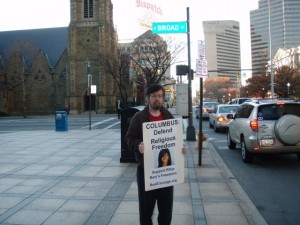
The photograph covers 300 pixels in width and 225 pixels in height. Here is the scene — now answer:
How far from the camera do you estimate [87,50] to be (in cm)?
5691

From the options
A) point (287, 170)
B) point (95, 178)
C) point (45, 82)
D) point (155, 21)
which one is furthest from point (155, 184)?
point (45, 82)

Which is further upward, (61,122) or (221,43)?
(221,43)

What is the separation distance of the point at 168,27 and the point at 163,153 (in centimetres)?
920

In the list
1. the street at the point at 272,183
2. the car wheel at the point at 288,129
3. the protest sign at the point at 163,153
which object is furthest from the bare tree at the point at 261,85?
the protest sign at the point at 163,153

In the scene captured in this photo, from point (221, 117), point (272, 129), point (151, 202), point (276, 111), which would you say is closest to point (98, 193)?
point (151, 202)

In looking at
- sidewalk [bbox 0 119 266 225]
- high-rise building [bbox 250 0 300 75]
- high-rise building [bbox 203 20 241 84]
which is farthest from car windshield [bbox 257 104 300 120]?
high-rise building [bbox 250 0 300 75]

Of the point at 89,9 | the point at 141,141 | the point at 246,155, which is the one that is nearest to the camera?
the point at 141,141

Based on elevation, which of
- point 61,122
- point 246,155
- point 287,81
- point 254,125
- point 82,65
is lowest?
point 246,155

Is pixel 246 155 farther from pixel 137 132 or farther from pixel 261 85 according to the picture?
pixel 261 85

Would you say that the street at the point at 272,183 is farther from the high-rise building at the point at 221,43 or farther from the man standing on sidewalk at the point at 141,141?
the high-rise building at the point at 221,43

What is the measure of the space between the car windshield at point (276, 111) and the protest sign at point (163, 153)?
5.79 m

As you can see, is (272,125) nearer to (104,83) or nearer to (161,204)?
Answer: (161,204)

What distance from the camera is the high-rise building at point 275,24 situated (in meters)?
46.1

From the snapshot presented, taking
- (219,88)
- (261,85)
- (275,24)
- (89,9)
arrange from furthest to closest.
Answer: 1. (219,88)
2. (261,85)
3. (89,9)
4. (275,24)
